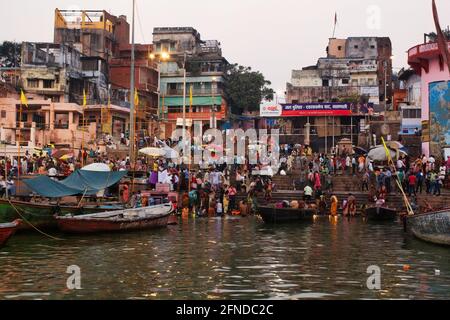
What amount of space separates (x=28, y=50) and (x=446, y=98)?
33252 mm

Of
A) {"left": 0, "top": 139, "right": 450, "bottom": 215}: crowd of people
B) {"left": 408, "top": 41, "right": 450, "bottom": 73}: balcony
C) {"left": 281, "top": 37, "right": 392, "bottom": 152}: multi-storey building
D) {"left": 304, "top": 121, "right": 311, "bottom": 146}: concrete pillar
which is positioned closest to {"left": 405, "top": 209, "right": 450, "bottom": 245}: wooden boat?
{"left": 0, "top": 139, "right": 450, "bottom": 215}: crowd of people

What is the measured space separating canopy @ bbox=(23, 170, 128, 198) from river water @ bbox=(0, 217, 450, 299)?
1.89 meters

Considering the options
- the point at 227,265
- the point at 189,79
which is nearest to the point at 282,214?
the point at 227,265

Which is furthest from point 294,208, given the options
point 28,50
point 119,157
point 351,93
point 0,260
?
point 28,50

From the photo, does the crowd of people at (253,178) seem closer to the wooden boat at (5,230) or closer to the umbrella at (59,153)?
the umbrella at (59,153)

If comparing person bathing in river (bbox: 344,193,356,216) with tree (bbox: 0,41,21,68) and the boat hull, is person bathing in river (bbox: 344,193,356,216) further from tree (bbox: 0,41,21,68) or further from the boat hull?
tree (bbox: 0,41,21,68)

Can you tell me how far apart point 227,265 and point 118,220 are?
727 cm

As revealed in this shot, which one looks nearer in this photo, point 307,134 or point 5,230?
point 5,230

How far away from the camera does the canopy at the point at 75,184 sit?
2077cm

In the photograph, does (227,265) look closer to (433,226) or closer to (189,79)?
(433,226)

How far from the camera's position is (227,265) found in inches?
558

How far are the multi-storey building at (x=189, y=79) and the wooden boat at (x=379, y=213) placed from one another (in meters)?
28.7

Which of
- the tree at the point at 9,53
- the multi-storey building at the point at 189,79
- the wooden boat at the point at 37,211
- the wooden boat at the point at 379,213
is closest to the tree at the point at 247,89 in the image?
the multi-storey building at the point at 189,79
